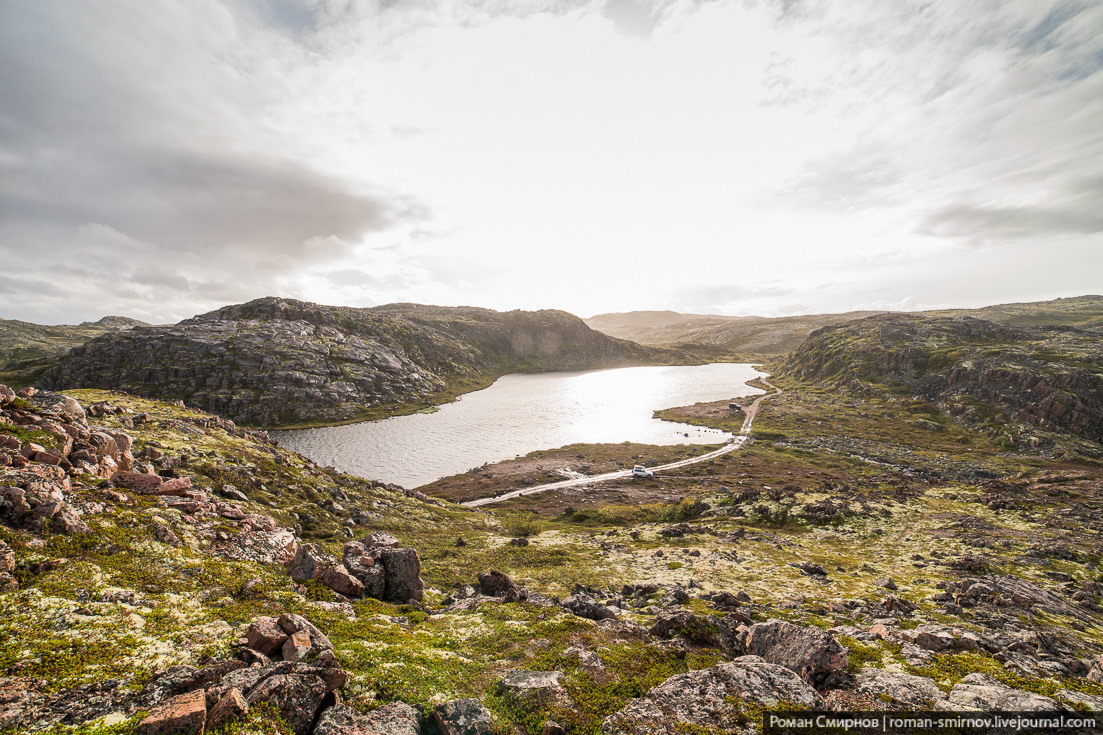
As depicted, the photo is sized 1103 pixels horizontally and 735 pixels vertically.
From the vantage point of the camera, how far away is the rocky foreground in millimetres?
11336

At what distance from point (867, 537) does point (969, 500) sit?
1203 inches

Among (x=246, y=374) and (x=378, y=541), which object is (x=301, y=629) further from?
(x=246, y=374)

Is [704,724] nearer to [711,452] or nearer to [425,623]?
[425,623]

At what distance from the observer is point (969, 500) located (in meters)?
62.8

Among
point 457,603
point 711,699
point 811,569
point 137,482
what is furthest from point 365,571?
point 811,569

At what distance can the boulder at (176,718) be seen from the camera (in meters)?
8.69

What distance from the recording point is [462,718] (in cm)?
1231

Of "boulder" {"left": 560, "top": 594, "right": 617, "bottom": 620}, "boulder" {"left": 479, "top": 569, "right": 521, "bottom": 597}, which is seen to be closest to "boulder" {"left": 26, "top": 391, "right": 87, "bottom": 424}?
"boulder" {"left": 479, "top": 569, "right": 521, "bottom": 597}

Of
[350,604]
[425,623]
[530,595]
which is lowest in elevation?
[530,595]

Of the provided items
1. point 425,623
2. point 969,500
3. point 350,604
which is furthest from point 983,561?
point 350,604

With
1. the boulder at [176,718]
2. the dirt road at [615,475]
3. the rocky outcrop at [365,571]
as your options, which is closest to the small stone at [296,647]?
the boulder at [176,718]

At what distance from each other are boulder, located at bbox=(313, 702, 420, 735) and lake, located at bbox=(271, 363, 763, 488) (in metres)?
76.9

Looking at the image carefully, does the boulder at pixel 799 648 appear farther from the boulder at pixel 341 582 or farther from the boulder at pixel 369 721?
the boulder at pixel 341 582

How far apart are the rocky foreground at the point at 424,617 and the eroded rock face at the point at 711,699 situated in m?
0.08
